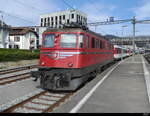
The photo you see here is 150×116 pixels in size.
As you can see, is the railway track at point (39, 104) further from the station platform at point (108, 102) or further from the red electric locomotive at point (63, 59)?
the red electric locomotive at point (63, 59)

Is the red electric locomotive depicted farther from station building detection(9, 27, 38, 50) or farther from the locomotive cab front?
station building detection(9, 27, 38, 50)

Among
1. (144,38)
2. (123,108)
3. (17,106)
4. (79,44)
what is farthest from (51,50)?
(144,38)

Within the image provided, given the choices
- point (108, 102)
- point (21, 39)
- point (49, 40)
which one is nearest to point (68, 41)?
point (49, 40)

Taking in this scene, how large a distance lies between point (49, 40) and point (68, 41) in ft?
3.36

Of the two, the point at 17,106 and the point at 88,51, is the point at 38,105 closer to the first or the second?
the point at 17,106

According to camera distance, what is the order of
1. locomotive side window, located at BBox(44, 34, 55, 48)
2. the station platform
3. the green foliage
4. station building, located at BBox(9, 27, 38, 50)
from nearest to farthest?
the station platform → locomotive side window, located at BBox(44, 34, 55, 48) → the green foliage → station building, located at BBox(9, 27, 38, 50)

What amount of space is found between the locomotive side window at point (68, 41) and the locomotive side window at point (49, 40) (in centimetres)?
50

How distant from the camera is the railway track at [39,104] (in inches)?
248

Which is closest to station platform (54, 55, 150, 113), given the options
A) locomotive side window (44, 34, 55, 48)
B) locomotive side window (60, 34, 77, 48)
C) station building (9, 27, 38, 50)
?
locomotive side window (60, 34, 77, 48)

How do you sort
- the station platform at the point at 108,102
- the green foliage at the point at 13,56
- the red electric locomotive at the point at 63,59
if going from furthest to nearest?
the green foliage at the point at 13,56
the red electric locomotive at the point at 63,59
the station platform at the point at 108,102

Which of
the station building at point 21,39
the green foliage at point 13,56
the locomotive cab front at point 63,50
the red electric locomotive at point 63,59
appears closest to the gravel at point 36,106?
the red electric locomotive at point 63,59

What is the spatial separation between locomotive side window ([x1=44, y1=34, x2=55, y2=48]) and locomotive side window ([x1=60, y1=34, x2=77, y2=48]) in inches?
19.9

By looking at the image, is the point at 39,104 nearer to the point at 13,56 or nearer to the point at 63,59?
the point at 63,59

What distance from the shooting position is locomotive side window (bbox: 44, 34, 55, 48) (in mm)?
9584
